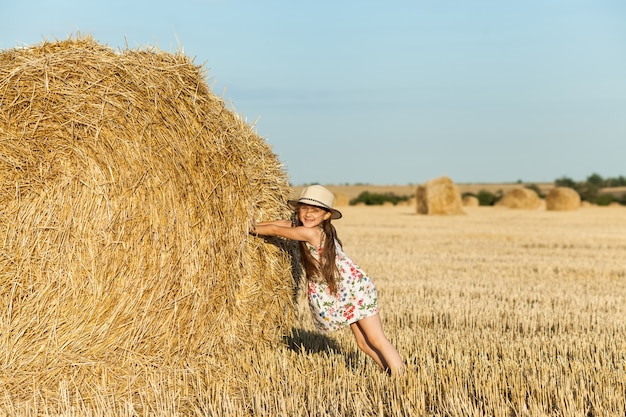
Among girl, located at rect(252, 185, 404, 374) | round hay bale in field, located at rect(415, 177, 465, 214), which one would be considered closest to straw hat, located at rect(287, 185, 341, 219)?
girl, located at rect(252, 185, 404, 374)

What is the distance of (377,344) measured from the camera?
15.7ft

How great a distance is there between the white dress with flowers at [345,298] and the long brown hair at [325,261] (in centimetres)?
4

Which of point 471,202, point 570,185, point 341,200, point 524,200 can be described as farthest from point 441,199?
A: point 570,185

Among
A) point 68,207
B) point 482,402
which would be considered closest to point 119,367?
point 68,207

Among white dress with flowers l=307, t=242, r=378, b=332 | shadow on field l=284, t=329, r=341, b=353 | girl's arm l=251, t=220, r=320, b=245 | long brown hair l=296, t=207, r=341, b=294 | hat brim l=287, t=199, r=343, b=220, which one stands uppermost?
hat brim l=287, t=199, r=343, b=220

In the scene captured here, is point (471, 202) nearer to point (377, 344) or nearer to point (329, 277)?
point (377, 344)

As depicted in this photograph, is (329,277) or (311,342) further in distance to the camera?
(311,342)

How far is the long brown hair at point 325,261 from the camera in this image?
4.73 meters

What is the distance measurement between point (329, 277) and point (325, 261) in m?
0.11

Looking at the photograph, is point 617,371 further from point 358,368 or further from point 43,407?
point 43,407

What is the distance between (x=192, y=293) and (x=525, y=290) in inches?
218

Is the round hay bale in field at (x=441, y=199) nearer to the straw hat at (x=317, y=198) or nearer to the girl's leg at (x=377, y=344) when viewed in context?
the girl's leg at (x=377, y=344)

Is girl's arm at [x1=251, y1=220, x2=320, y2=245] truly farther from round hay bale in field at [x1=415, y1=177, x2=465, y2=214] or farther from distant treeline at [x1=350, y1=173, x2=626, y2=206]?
distant treeline at [x1=350, y1=173, x2=626, y2=206]

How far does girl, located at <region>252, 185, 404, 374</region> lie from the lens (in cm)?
476
